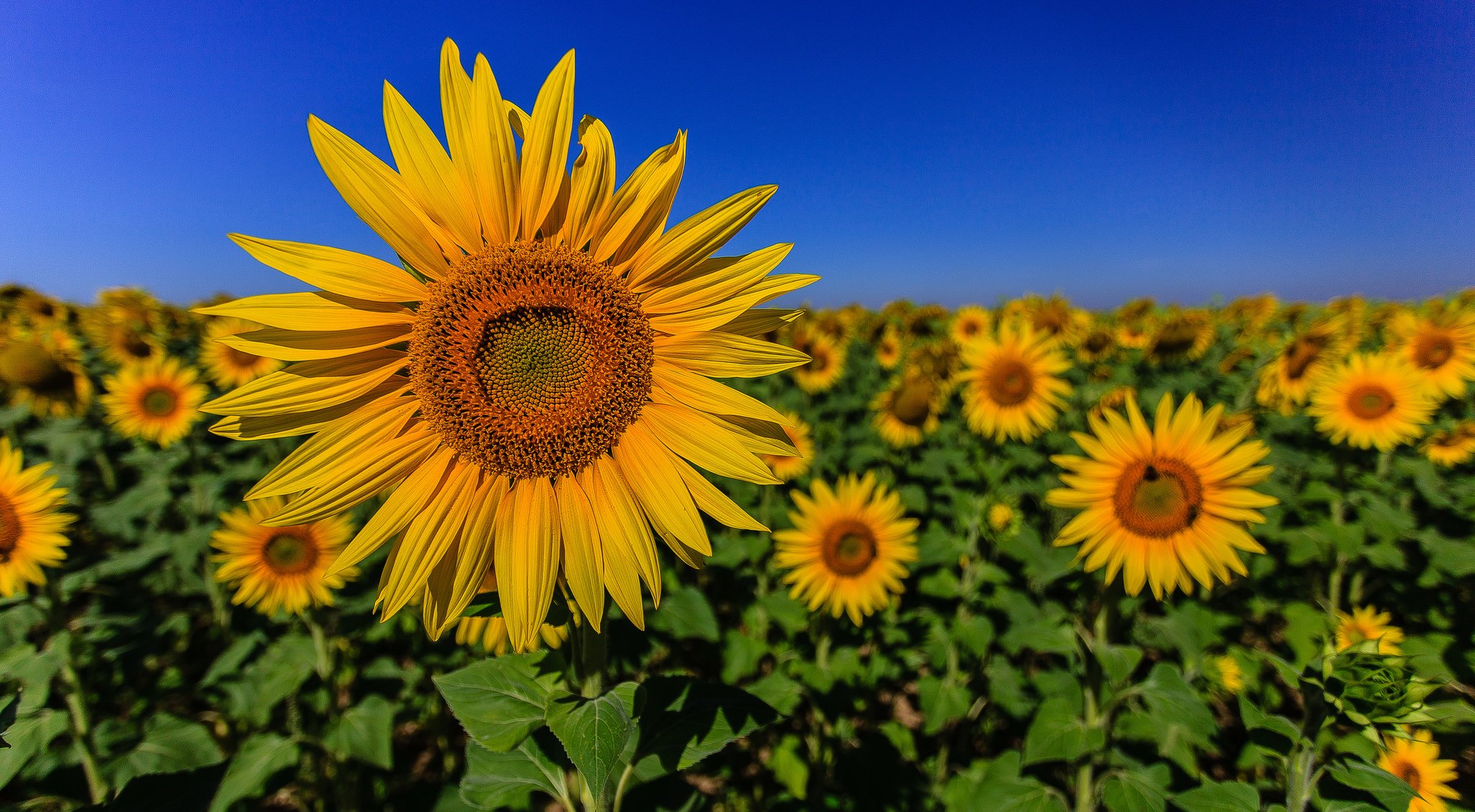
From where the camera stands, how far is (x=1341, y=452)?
4609 millimetres

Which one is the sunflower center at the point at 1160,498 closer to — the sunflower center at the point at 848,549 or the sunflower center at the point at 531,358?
the sunflower center at the point at 848,549

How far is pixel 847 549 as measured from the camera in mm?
3689

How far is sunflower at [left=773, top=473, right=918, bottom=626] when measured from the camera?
3576 mm

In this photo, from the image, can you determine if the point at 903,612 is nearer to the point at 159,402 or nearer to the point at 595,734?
the point at 595,734

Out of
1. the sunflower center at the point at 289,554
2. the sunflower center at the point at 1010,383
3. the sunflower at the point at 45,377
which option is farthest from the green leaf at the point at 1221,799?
the sunflower at the point at 45,377

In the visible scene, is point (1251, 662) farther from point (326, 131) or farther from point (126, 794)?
point (126, 794)

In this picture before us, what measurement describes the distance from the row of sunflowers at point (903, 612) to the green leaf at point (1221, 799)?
0.01 meters

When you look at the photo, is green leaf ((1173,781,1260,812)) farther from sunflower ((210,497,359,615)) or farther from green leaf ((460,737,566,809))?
sunflower ((210,497,359,615))

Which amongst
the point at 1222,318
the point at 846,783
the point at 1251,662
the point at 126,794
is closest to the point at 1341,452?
the point at 1251,662

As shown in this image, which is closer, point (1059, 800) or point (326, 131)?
point (326, 131)

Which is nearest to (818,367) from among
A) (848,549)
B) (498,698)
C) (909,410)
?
(909,410)

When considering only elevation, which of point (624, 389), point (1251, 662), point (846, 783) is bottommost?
point (846, 783)

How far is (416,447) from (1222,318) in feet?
57.3

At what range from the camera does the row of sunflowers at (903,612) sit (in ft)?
7.81
